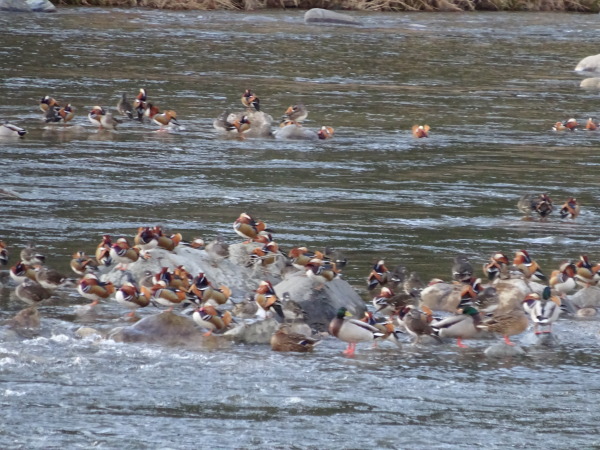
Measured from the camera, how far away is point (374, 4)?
47781 mm

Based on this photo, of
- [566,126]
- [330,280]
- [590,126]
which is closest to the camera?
[330,280]

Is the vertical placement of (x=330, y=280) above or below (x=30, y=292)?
above

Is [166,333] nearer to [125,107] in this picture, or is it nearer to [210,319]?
[210,319]

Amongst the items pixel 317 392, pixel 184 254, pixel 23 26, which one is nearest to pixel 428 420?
pixel 317 392

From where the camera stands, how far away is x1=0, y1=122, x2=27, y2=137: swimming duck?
58.6 ft

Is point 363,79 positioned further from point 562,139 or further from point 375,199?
point 375,199

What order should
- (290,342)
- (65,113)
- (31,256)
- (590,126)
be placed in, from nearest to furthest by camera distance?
(290,342)
(31,256)
(65,113)
(590,126)

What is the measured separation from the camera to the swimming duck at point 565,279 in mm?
11023

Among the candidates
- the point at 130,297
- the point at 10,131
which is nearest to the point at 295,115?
the point at 10,131

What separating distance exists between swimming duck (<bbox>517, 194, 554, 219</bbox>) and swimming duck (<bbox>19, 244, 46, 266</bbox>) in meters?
5.90

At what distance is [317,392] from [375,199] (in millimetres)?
6923

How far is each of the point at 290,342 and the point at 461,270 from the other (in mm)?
2392

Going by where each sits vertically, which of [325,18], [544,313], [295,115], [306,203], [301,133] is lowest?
[325,18]

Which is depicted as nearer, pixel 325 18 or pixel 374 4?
pixel 325 18
